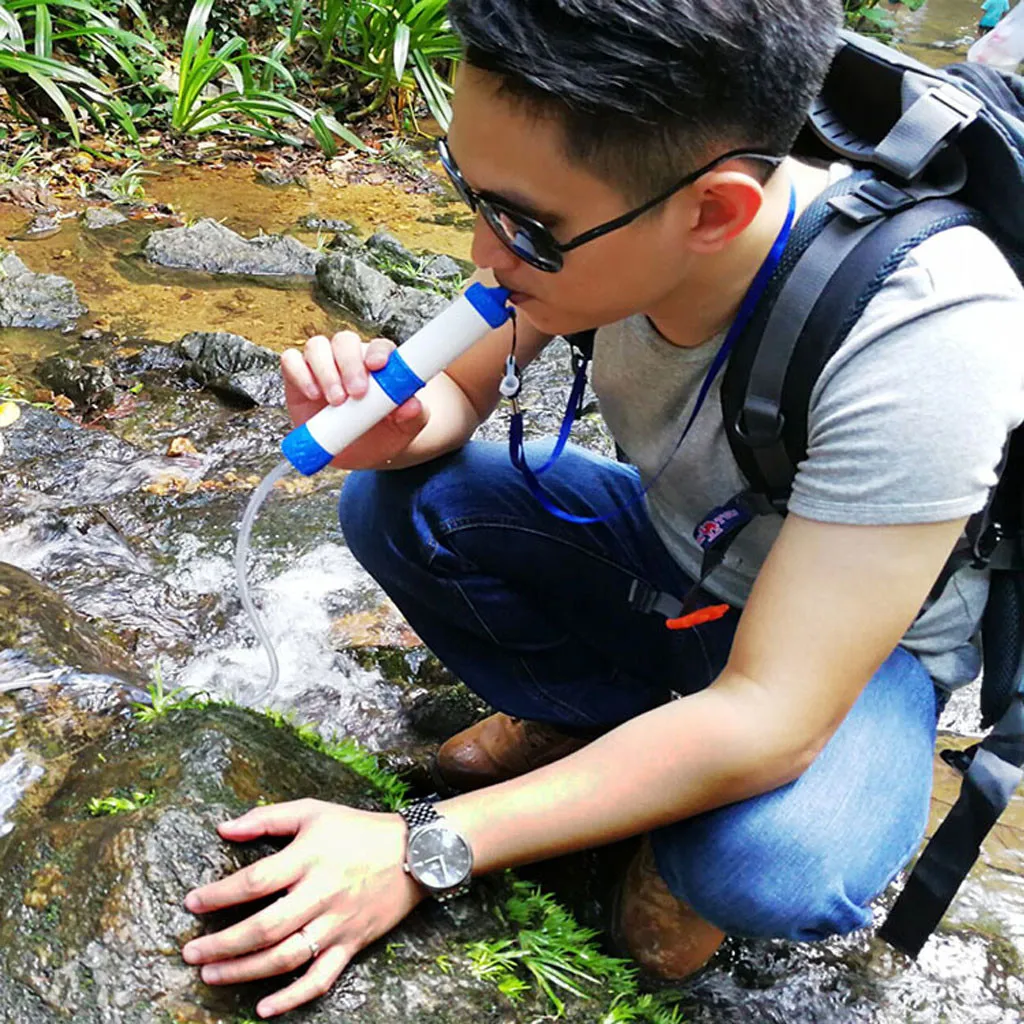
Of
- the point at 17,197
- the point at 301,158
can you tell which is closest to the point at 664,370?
the point at 17,197

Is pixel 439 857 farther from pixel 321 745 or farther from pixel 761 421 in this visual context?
pixel 761 421

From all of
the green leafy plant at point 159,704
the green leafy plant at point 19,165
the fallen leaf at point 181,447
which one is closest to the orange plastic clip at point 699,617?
the green leafy plant at point 159,704

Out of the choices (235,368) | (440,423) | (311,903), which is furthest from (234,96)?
(311,903)

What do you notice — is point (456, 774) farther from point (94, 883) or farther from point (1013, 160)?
point (1013, 160)

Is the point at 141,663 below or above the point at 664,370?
below

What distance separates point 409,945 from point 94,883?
1.40ft

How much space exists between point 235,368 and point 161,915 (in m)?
2.68

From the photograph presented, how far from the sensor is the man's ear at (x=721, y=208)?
1239 mm

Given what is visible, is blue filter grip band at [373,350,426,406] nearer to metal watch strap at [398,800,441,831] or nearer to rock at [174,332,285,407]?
metal watch strap at [398,800,441,831]

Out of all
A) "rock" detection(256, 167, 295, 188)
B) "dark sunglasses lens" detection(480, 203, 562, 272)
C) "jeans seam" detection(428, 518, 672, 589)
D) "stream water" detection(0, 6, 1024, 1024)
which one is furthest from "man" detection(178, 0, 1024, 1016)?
"rock" detection(256, 167, 295, 188)

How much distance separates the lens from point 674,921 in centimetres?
172

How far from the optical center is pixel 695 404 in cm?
156

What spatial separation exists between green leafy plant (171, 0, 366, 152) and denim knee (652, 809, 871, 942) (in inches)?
207

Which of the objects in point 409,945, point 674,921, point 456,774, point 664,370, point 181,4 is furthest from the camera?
point 181,4
